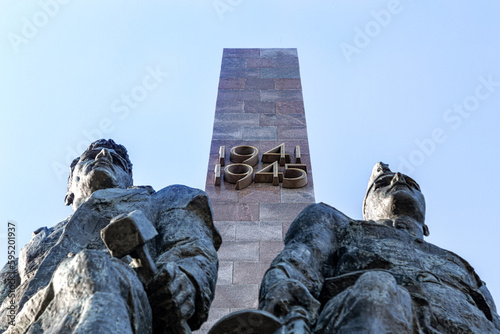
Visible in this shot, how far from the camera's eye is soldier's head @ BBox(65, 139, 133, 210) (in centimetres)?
766

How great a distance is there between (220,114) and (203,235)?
764 cm

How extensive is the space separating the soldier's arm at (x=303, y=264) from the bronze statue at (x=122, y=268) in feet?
1.37

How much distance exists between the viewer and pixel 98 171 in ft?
25.2

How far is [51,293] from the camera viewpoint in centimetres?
496

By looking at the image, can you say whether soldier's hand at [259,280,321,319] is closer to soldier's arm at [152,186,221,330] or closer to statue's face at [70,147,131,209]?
soldier's arm at [152,186,221,330]

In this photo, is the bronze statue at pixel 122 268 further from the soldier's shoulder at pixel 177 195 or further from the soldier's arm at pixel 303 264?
the soldier's arm at pixel 303 264

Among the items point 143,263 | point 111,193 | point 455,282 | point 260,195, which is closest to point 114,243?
point 143,263

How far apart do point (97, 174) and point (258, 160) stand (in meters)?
5.16

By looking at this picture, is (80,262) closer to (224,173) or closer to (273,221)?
(273,221)

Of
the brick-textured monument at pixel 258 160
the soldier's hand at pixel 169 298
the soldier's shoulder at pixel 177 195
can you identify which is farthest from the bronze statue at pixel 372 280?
the brick-textured monument at pixel 258 160

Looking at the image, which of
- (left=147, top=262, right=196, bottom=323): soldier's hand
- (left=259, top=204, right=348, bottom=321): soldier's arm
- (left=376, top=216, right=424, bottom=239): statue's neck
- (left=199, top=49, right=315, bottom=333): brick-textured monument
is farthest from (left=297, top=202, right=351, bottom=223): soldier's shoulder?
(left=199, top=49, right=315, bottom=333): brick-textured monument

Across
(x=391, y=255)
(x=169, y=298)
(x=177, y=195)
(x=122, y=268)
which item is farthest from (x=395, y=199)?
(x=122, y=268)

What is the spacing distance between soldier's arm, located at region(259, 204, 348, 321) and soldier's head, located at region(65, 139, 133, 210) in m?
1.76

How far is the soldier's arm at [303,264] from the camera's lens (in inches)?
211
